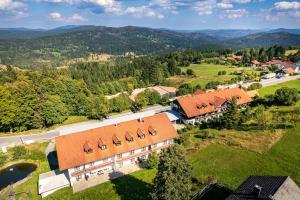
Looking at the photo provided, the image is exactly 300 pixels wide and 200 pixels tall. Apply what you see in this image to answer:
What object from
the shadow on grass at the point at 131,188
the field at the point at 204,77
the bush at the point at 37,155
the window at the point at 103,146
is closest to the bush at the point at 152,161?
the shadow on grass at the point at 131,188

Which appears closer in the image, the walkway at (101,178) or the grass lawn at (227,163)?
the grass lawn at (227,163)

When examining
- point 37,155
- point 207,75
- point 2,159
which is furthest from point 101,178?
point 207,75

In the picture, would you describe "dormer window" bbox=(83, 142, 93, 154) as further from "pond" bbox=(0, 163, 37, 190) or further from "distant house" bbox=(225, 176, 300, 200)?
"distant house" bbox=(225, 176, 300, 200)

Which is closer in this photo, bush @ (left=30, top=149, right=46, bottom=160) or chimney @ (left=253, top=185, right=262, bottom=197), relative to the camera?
chimney @ (left=253, top=185, right=262, bottom=197)

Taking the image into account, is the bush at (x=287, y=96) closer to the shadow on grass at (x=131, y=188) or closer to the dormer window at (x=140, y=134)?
the dormer window at (x=140, y=134)

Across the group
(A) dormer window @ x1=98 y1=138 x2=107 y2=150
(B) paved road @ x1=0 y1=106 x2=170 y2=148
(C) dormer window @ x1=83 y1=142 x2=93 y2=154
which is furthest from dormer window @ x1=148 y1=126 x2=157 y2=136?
(B) paved road @ x1=0 y1=106 x2=170 y2=148

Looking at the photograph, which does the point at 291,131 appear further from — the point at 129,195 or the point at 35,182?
the point at 35,182
